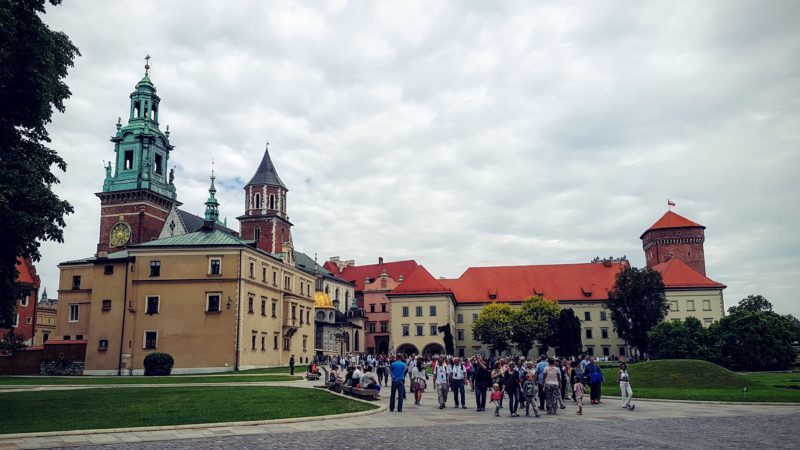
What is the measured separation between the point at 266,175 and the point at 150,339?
40.9 metres

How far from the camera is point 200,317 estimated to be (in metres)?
50.9

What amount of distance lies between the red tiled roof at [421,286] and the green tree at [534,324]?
12.0m

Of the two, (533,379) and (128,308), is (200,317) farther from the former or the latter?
(533,379)

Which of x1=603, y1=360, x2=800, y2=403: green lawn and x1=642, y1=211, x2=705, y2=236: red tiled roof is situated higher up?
x1=642, y1=211, x2=705, y2=236: red tiled roof

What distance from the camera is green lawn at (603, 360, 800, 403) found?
86.2ft

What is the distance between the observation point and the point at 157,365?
4650 cm

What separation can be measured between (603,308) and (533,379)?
7006cm

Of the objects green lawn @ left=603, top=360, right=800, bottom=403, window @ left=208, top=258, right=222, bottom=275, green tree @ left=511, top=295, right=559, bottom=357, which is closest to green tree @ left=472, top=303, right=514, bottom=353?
green tree @ left=511, top=295, right=559, bottom=357

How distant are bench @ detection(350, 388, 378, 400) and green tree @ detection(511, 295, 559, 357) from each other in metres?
50.3

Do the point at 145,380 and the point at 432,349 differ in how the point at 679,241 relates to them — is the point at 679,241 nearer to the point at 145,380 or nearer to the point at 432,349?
the point at 432,349

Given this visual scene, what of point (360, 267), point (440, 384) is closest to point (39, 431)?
point (440, 384)

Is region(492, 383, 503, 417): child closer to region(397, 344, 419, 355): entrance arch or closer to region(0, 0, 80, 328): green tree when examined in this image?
region(0, 0, 80, 328): green tree

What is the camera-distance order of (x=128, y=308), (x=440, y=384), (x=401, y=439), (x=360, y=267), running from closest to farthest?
1. (x=401, y=439)
2. (x=440, y=384)
3. (x=128, y=308)
4. (x=360, y=267)

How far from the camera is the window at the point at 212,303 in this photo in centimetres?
5112
